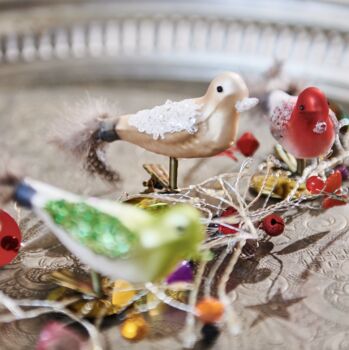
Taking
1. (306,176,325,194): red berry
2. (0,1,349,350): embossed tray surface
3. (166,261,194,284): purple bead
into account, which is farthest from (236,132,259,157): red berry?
(166,261,194,284): purple bead

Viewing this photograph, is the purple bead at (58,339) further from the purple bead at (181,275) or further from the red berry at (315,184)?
the red berry at (315,184)

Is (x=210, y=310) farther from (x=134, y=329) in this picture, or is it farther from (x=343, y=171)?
(x=343, y=171)

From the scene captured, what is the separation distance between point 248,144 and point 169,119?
18cm

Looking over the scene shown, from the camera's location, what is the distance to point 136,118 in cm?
57

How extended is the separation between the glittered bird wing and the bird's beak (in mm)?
36

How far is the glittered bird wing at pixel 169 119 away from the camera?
1.74ft

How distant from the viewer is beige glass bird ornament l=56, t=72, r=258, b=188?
1.70ft

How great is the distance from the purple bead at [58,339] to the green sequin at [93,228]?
8 centimetres

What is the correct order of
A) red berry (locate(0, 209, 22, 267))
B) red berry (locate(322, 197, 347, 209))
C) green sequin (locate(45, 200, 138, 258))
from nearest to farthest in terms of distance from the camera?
1. green sequin (locate(45, 200, 138, 258))
2. red berry (locate(0, 209, 22, 267))
3. red berry (locate(322, 197, 347, 209))

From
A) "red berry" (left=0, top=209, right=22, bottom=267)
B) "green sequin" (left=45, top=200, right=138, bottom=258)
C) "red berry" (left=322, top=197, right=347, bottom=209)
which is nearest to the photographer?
"green sequin" (left=45, top=200, right=138, bottom=258)

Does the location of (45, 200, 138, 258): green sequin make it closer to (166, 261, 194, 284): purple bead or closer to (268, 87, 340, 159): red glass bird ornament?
(166, 261, 194, 284): purple bead

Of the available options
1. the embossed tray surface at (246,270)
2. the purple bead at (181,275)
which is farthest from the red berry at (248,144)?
the purple bead at (181,275)

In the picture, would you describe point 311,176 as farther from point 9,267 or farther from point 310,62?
point 310,62

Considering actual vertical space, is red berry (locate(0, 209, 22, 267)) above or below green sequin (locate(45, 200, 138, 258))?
below
